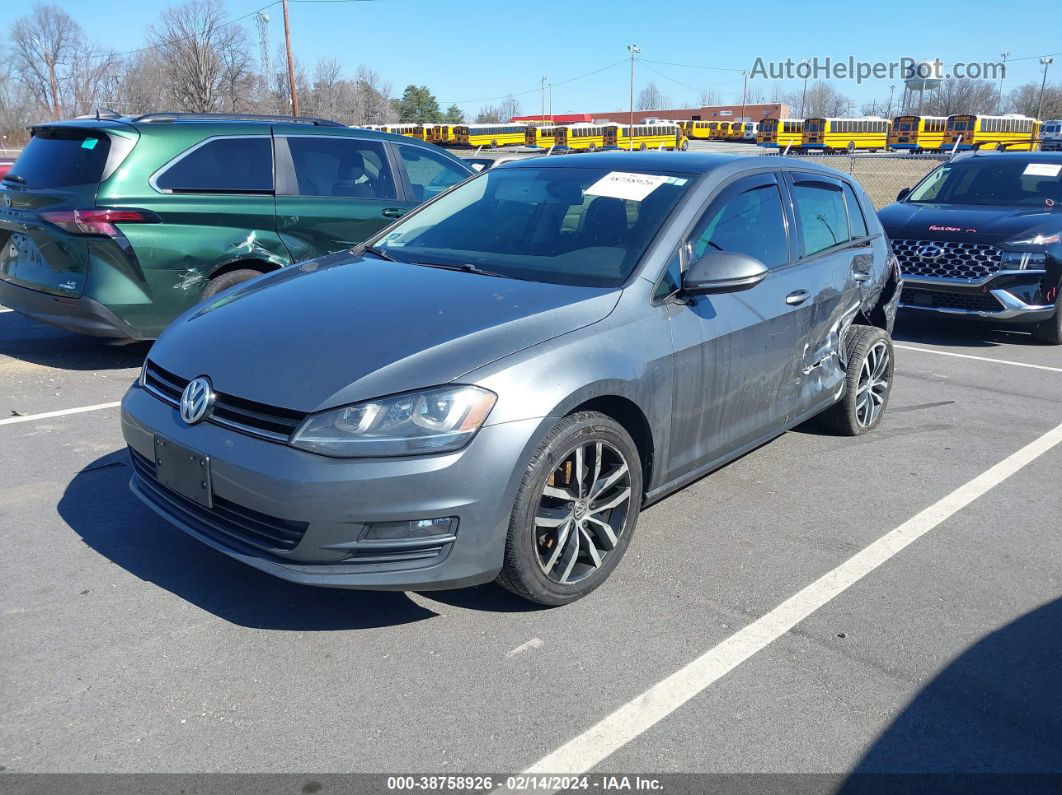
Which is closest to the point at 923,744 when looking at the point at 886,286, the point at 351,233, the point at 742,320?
the point at 742,320

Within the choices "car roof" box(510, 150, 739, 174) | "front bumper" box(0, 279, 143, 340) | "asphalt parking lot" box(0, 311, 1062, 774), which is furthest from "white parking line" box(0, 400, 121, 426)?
"car roof" box(510, 150, 739, 174)

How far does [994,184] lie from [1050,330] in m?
1.84

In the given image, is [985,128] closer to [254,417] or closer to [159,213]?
[159,213]

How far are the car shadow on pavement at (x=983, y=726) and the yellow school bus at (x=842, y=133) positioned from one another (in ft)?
196

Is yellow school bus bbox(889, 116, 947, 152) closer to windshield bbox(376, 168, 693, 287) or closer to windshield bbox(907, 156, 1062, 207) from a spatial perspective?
windshield bbox(907, 156, 1062, 207)

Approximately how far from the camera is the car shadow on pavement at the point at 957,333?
8.79 m

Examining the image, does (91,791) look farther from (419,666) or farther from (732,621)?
(732,621)

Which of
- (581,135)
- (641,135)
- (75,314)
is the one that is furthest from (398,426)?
(641,135)

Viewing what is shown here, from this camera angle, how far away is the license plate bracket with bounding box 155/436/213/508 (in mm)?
2990

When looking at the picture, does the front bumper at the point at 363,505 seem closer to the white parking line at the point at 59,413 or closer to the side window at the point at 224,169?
the white parking line at the point at 59,413

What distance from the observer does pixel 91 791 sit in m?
2.34

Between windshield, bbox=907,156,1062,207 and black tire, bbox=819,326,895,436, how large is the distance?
475 centimetres

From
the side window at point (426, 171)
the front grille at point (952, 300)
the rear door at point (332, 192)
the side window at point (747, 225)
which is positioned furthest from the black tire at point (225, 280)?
the front grille at point (952, 300)

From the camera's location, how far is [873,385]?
5.57m
